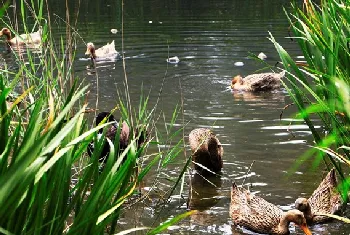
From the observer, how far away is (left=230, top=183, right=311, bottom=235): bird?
5.51 meters

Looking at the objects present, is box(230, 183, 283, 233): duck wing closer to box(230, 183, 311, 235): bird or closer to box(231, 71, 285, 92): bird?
box(230, 183, 311, 235): bird

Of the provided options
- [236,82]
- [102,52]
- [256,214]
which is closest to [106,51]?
[102,52]

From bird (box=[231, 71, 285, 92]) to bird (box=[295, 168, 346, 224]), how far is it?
225 inches

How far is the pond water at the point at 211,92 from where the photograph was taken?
6.22 meters

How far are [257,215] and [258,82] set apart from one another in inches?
247

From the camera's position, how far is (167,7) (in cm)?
2555

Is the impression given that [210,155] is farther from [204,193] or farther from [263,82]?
[263,82]

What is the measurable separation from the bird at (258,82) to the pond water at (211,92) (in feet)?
0.68

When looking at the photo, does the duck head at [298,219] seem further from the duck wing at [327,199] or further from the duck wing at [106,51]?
the duck wing at [106,51]

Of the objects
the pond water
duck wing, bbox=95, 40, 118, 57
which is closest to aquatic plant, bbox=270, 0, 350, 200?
the pond water

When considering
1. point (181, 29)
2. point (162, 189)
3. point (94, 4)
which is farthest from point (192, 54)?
point (94, 4)

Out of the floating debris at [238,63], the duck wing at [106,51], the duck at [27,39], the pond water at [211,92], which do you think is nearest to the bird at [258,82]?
the pond water at [211,92]

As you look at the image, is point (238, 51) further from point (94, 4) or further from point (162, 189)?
point (94, 4)

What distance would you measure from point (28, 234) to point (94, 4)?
25175 millimetres
